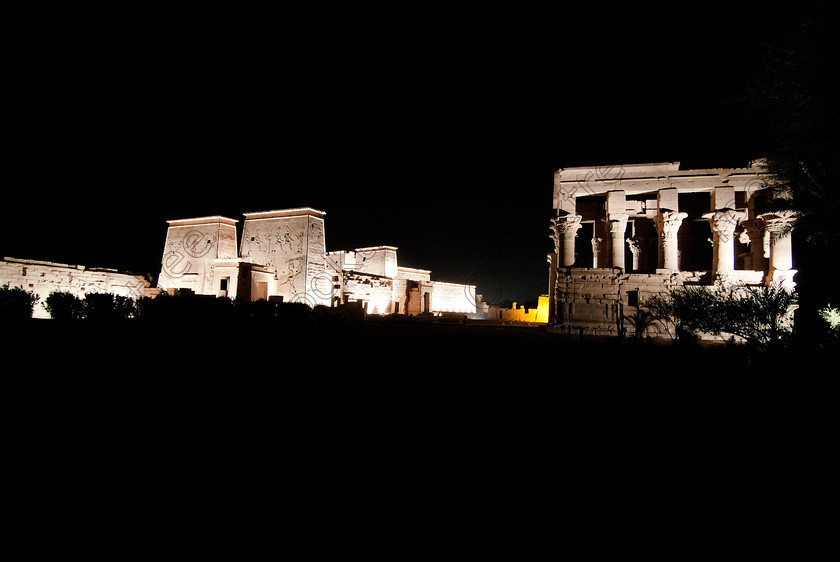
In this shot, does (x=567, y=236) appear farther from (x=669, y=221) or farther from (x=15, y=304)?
(x=15, y=304)

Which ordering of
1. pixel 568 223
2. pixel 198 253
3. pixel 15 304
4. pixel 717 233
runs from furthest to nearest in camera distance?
pixel 198 253, pixel 568 223, pixel 717 233, pixel 15 304

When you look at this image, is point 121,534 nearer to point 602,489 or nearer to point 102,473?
point 102,473

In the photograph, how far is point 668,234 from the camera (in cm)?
1538

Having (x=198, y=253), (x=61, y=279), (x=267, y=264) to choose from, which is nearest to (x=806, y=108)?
(x=267, y=264)

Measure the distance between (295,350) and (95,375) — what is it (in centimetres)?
279

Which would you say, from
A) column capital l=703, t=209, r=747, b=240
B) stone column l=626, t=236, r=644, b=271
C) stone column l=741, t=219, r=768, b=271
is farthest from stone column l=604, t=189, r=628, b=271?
stone column l=741, t=219, r=768, b=271

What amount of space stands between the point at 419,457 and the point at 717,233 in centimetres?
1692

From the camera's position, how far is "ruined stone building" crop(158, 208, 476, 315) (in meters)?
20.9

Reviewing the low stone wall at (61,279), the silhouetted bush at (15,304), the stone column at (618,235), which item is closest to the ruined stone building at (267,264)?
the low stone wall at (61,279)

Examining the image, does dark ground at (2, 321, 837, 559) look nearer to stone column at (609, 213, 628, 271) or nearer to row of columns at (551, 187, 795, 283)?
stone column at (609, 213, 628, 271)

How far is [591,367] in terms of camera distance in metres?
5.78

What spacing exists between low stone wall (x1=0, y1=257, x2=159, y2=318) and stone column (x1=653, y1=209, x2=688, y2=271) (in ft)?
73.3

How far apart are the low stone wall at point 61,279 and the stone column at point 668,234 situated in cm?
2233

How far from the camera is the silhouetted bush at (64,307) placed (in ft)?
35.2
